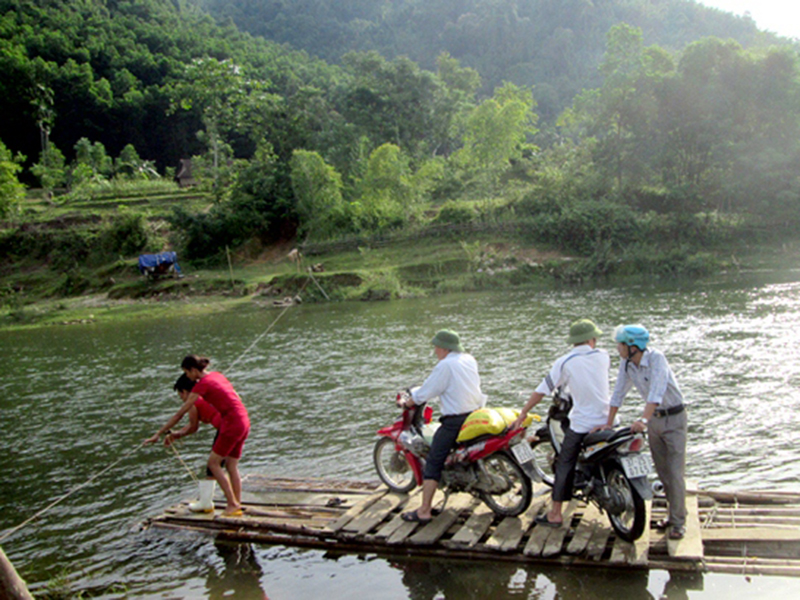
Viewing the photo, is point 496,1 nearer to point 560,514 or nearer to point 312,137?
point 312,137

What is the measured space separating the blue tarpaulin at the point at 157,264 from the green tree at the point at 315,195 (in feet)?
35.9

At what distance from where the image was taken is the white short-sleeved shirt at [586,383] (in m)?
6.52

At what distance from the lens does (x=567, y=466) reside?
663 cm

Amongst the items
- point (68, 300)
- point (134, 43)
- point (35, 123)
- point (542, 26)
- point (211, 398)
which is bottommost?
point (68, 300)

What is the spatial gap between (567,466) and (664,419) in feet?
3.47

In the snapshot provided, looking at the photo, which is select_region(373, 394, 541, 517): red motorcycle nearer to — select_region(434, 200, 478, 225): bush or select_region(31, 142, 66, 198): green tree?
select_region(434, 200, 478, 225): bush

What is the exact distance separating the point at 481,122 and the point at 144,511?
4678cm

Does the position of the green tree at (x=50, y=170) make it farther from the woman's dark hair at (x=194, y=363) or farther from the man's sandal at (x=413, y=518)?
the man's sandal at (x=413, y=518)

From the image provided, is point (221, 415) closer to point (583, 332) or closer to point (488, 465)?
point (488, 465)

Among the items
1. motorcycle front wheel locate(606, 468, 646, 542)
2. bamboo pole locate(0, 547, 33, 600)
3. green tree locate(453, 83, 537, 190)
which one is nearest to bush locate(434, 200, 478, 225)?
green tree locate(453, 83, 537, 190)

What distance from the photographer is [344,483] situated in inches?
356

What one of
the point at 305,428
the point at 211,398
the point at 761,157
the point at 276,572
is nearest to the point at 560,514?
the point at 276,572

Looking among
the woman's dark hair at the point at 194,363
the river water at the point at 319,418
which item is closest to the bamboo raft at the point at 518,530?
the river water at the point at 319,418

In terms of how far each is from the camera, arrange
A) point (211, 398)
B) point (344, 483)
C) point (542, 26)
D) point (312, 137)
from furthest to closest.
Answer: point (542, 26) → point (312, 137) → point (344, 483) → point (211, 398)
